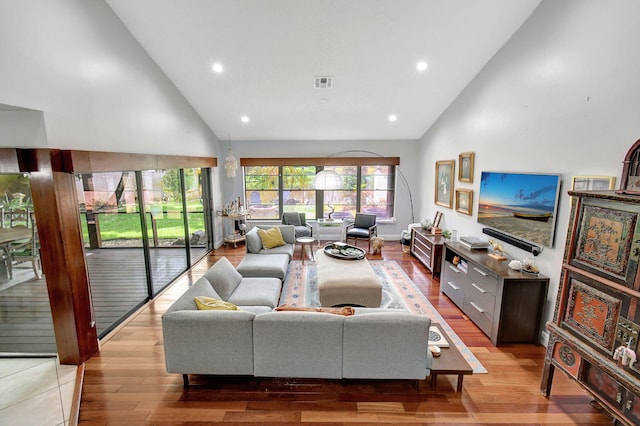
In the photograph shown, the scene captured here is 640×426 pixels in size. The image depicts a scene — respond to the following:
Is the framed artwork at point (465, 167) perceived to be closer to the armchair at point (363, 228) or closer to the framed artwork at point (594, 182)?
the framed artwork at point (594, 182)

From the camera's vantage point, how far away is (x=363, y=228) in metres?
6.77

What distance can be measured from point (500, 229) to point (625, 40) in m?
2.27

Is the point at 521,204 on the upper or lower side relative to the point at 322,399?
upper

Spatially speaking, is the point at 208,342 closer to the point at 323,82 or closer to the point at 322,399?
the point at 322,399

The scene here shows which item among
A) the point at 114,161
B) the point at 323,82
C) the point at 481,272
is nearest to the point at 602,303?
the point at 481,272

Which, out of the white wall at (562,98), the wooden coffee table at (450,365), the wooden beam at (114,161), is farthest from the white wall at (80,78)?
the white wall at (562,98)

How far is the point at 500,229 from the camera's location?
396 cm

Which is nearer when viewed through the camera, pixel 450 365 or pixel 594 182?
pixel 450 365


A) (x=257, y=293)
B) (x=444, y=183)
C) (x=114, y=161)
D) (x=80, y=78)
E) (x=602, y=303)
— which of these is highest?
(x=80, y=78)

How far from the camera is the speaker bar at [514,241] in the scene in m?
3.32

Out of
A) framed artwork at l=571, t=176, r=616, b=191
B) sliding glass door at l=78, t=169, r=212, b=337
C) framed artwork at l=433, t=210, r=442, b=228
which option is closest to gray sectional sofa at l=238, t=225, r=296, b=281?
sliding glass door at l=78, t=169, r=212, b=337

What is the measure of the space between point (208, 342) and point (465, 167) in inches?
182

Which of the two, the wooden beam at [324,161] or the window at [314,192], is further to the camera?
the window at [314,192]

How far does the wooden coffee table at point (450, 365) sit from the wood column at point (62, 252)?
3.38 m
